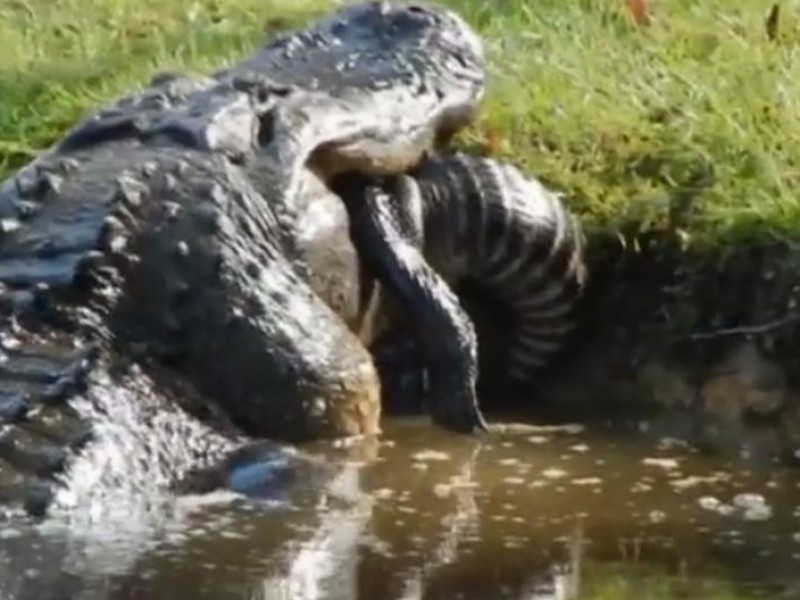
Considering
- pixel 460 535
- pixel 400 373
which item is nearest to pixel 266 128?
pixel 400 373

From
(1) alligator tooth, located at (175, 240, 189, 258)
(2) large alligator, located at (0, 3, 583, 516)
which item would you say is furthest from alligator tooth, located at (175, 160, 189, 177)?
(1) alligator tooth, located at (175, 240, 189, 258)

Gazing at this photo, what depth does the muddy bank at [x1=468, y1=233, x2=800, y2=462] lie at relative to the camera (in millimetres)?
5895

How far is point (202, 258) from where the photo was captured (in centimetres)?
536

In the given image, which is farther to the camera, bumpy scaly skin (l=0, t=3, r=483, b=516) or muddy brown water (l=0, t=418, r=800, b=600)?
bumpy scaly skin (l=0, t=3, r=483, b=516)

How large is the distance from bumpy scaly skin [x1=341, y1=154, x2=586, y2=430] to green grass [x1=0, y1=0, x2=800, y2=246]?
212 mm

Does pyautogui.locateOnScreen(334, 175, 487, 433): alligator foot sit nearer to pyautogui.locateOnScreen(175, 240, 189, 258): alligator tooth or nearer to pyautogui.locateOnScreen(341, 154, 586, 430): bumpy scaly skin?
pyautogui.locateOnScreen(341, 154, 586, 430): bumpy scaly skin

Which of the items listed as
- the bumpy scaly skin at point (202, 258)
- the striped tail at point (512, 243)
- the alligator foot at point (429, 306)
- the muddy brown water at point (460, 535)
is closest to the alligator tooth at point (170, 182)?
the bumpy scaly skin at point (202, 258)

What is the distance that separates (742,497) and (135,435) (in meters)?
1.14

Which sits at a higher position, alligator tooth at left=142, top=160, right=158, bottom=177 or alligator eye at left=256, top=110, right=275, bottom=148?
alligator eye at left=256, top=110, right=275, bottom=148

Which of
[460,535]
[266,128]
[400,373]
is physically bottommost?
[460,535]

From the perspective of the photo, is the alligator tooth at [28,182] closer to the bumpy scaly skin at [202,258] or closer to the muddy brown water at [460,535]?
the bumpy scaly skin at [202,258]

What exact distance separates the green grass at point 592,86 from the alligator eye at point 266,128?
90cm

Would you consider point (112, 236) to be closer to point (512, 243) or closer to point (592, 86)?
point (512, 243)

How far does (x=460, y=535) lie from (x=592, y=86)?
7.57 feet
